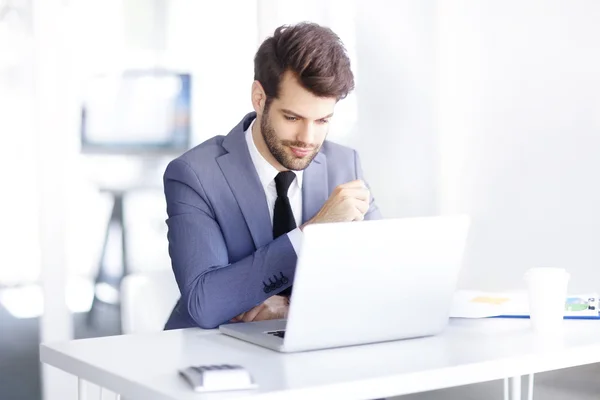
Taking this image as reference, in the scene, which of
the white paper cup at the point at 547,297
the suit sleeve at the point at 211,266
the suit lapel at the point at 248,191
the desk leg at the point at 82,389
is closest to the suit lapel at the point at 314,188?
the suit lapel at the point at 248,191

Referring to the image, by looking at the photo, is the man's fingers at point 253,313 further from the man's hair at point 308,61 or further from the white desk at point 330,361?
the man's hair at point 308,61

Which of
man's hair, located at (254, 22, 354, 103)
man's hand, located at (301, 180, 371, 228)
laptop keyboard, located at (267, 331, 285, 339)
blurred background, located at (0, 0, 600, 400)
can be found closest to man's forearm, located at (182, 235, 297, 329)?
man's hand, located at (301, 180, 371, 228)

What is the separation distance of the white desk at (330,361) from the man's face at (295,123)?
0.60 meters

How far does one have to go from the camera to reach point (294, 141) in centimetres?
235

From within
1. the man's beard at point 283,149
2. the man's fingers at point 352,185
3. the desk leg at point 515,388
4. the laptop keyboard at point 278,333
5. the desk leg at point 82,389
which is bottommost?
the desk leg at point 515,388

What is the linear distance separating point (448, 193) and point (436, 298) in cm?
227

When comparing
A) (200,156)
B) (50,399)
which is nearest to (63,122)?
(50,399)

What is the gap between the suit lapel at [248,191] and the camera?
7.43 ft

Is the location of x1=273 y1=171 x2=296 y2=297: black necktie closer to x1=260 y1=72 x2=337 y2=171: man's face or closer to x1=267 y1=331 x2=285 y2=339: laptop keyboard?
x1=260 y1=72 x2=337 y2=171: man's face

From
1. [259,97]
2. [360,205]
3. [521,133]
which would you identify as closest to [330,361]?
[360,205]

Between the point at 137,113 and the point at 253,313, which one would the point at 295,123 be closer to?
the point at 253,313

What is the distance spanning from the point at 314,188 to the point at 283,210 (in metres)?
0.14

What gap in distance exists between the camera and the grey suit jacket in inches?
79.4

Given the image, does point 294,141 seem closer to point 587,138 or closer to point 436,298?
point 436,298
